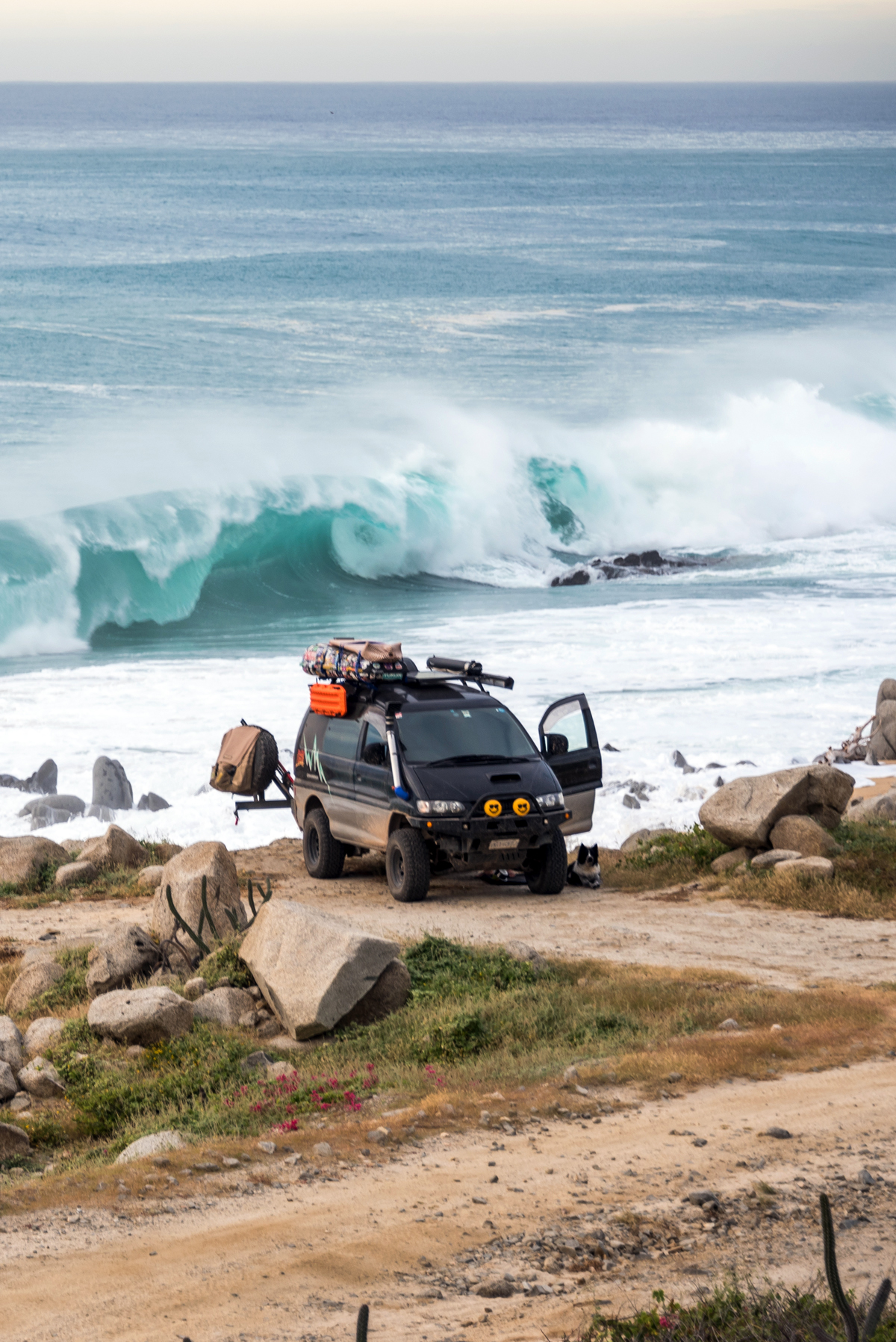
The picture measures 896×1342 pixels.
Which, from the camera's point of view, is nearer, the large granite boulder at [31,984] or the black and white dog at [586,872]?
the large granite boulder at [31,984]

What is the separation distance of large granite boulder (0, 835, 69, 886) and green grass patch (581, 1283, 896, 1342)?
11.0 metres

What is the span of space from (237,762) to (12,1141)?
7.58 m

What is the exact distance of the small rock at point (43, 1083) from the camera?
880cm

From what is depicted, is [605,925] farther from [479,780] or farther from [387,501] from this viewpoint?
[387,501]

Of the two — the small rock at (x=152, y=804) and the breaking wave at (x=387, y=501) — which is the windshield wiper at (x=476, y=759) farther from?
the breaking wave at (x=387, y=501)

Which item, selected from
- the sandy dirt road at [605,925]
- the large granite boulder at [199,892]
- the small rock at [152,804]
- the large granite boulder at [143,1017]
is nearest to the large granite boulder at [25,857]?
the sandy dirt road at [605,925]

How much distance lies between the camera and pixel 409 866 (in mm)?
13461

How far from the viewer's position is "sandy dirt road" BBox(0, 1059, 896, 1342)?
17.6ft

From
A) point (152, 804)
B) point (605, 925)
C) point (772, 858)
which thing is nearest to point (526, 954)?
point (605, 925)

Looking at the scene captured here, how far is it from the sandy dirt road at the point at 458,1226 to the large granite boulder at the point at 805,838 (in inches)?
264

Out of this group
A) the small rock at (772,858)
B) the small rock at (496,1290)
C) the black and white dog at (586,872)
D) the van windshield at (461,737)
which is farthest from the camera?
the black and white dog at (586,872)

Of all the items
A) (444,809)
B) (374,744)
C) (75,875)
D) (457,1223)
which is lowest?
(75,875)

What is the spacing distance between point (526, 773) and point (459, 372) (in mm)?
47375

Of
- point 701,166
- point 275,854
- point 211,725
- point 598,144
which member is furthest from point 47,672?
point 598,144
